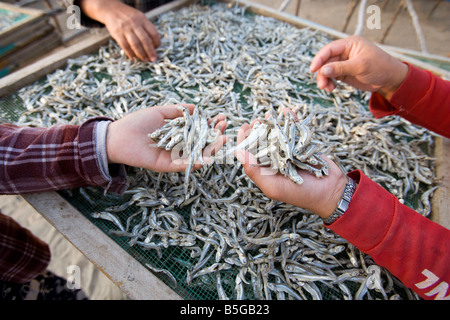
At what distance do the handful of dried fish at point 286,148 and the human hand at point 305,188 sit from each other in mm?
52

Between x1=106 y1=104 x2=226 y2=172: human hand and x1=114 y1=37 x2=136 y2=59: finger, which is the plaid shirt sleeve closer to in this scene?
x1=106 y1=104 x2=226 y2=172: human hand

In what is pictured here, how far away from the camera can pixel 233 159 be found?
2500 mm

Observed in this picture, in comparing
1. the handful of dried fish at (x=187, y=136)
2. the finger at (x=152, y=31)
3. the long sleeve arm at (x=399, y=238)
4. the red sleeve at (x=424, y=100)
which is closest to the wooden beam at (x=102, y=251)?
the handful of dried fish at (x=187, y=136)

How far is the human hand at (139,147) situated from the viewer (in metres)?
1.99

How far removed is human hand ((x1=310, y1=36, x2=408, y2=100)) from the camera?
2.61 meters

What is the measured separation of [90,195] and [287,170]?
1.78m

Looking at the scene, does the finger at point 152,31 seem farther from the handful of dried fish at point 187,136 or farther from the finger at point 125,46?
the handful of dried fish at point 187,136

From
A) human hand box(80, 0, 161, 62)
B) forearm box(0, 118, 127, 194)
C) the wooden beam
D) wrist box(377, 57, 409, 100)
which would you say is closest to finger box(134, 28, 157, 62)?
human hand box(80, 0, 161, 62)

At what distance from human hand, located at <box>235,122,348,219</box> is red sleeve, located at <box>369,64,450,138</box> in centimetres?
146

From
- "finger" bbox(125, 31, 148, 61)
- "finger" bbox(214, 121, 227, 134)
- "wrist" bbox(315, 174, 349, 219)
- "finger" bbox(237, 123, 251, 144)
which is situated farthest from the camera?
"finger" bbox(125, 31, 148, 61)

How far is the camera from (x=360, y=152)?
2721 millimetres

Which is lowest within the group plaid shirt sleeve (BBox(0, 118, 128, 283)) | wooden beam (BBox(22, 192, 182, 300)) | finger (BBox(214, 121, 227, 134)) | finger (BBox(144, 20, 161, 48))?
wooden beam (BBox(22, 192, 182, 300))

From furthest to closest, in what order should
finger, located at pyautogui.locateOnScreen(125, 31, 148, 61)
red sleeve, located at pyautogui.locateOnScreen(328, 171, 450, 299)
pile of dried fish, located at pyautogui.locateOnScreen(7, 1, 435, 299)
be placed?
finger, located at pyautogui.locateOnScreen(125, 31, 148, 61) → pile of dried fish, located at pyautogui.locateOnScreen(7, 1, 435, 299) → red sleeve, located at pyautogui.locateOnScreen(328, 171, 450, 299)
